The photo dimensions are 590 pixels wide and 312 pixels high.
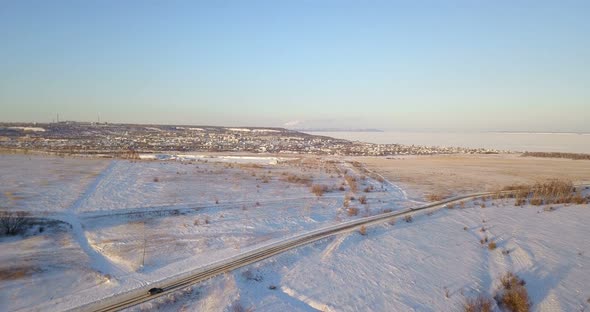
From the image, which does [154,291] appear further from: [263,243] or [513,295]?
[513,295]

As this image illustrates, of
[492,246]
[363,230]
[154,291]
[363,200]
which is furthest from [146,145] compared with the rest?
[492,246]

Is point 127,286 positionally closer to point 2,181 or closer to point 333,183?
point 2,181

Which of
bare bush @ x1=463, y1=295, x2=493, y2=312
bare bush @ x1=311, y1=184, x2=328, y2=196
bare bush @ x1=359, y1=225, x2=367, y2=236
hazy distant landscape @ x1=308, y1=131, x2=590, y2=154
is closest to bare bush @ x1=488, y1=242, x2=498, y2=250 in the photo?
bare bush @ x1=359, y1=225, x2=367, y2=236

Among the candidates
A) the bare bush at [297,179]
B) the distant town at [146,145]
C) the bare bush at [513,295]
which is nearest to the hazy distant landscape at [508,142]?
the distant town at [146,145]

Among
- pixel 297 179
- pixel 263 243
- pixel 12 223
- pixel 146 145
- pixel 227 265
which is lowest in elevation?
pixel 146 145

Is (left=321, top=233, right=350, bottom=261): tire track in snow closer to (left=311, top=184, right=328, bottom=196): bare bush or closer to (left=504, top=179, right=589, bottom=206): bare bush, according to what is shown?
(left=311, top=184, right=328, bottom=196): bare bush

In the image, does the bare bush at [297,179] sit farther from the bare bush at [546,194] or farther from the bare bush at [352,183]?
the bare bush at [546,194]

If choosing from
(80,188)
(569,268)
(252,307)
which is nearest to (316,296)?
(252,307)
